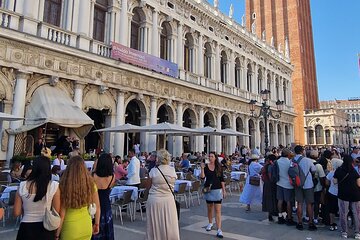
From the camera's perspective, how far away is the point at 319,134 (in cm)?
5172

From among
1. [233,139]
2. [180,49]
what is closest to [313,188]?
[180,49]

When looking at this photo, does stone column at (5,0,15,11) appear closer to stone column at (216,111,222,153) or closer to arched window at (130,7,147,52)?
arched window at (130,7,147,52)

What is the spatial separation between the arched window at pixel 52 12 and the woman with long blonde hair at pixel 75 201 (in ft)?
41.9

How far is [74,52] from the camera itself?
13.0 metres

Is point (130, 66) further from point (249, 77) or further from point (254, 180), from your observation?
point (249, 77)

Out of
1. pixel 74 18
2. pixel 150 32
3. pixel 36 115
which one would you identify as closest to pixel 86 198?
pixel 36 115

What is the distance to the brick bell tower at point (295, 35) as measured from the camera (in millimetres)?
49188

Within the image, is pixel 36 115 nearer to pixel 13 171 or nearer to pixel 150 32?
pixel 13 171

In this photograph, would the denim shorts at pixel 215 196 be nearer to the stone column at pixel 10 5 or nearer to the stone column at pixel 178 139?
the stone column at pixel 10 5

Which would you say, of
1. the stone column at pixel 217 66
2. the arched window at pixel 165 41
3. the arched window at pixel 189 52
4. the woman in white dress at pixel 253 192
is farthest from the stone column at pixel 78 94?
the stone column at pixel 217 66

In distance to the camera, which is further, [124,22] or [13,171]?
[124,22]

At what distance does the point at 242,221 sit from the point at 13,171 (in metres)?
6.68

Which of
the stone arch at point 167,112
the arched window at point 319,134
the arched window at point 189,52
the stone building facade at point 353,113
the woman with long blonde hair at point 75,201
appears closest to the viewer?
the woman with long blonde hair at point 75,201

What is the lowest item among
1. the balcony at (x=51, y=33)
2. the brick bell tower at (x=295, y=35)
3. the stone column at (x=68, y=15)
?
the balcony at (x=51, y=33)
